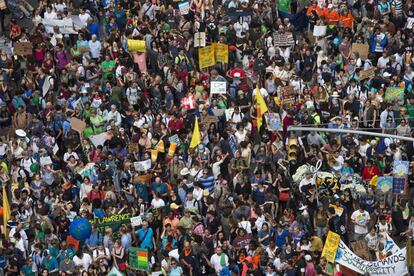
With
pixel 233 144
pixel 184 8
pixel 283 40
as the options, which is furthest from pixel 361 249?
pixel 184 8

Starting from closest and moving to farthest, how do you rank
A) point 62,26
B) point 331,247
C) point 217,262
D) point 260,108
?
point 331,247 < point 217,262 < point 260,108 < point 62,26

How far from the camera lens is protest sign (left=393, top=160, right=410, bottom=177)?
129ft

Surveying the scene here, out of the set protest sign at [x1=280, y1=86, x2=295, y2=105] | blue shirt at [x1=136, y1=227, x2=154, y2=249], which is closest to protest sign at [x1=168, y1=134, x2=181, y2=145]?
protest sign at [x1=280, y1=86, x2=295, y2=105]

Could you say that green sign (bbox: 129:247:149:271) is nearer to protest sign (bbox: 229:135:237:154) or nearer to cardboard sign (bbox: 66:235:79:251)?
cardboard sign (bbox: 66:235:79:251)

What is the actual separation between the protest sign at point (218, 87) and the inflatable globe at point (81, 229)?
6314 mm

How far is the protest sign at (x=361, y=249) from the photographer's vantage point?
37375mm

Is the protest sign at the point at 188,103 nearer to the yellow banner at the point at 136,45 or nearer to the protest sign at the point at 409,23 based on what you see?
the yellow banner at the point at 136,45

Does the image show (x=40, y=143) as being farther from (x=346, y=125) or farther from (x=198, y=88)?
(x=346, y=125)

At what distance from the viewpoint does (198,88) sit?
43344mm

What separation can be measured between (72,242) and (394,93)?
9.28 m

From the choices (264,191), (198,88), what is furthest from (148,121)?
(264,191)

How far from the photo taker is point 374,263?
121 feet

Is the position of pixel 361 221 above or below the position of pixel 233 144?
below

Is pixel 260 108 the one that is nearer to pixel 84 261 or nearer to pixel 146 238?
pixel 146 238
